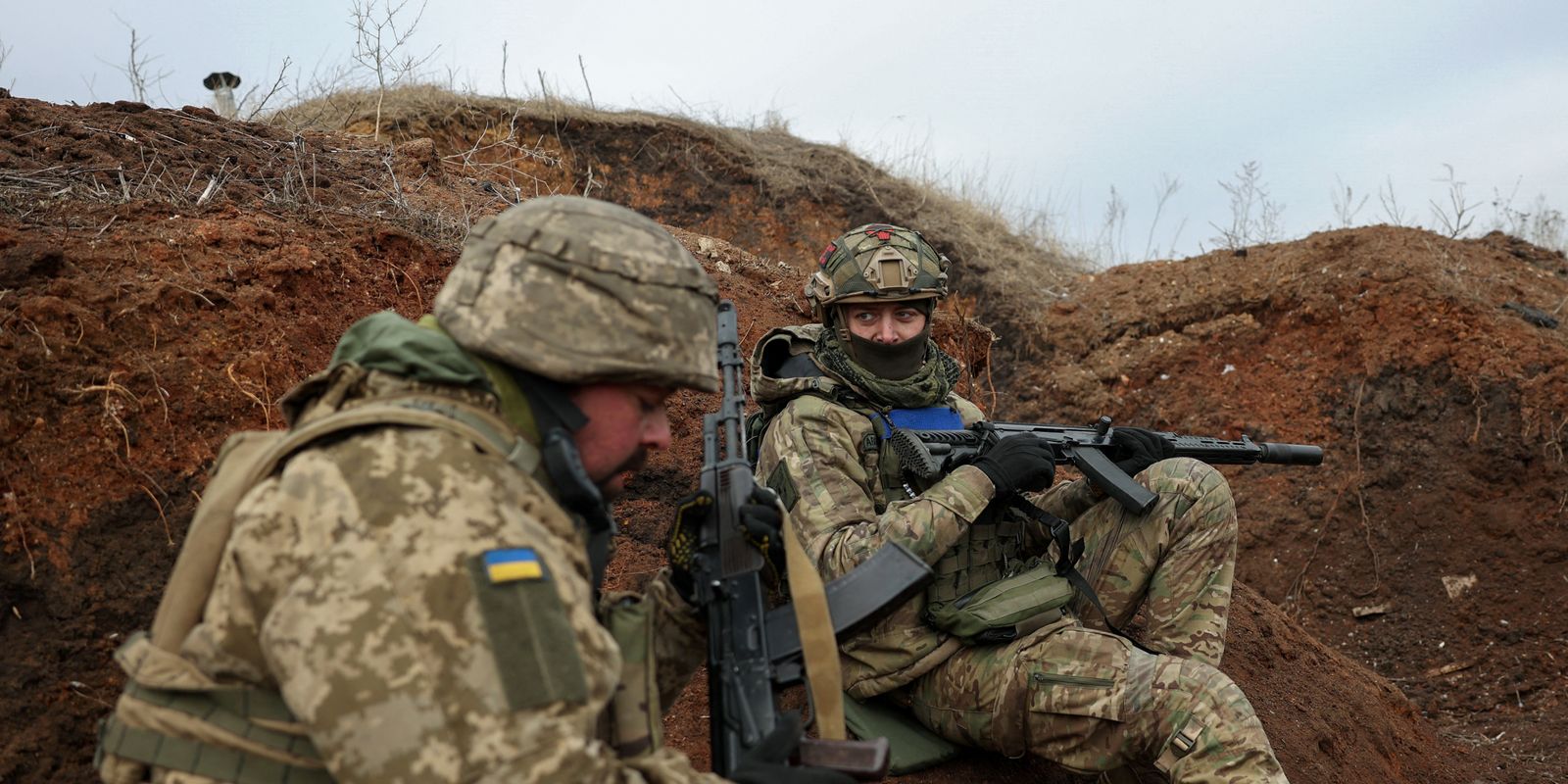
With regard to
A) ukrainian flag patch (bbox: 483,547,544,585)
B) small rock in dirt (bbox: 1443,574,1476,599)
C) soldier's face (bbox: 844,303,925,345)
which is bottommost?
small rock in dirt (bbox: 1443,574,1476,599)

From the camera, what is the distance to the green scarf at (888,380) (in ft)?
14.4

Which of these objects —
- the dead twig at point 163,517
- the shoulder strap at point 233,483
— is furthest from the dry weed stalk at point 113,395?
the shoulder strap at point 233,483

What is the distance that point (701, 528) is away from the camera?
3.00 metres

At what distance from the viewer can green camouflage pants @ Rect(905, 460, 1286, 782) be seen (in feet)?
11.4

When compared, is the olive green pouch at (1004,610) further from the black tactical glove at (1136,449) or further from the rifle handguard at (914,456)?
the black tactical glove at (1136,449)

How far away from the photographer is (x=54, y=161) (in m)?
5.11

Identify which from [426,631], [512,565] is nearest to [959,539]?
[512,565]

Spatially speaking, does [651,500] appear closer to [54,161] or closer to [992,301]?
[54,161]

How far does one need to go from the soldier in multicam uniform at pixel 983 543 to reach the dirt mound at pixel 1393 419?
2695mm

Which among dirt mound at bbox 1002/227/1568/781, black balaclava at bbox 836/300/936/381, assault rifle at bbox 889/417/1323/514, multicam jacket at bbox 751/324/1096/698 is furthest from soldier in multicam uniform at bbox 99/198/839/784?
dirt mound at bbox 1002/227/1568/781

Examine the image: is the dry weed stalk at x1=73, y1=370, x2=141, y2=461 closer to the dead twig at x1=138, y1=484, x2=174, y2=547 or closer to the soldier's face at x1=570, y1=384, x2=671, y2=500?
the dead twig at x1=138, y1=484, x2=174, y2=547

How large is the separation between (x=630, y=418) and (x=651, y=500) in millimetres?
2928

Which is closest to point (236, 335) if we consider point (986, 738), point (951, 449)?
point (951, 449)

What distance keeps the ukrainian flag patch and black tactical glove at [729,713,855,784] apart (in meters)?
0.64
